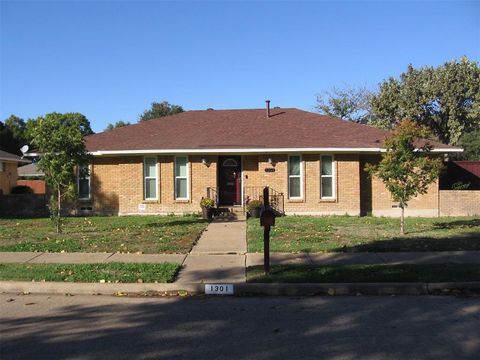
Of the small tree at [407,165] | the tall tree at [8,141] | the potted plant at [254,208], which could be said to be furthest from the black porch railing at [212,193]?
the tall tree at [8,141]

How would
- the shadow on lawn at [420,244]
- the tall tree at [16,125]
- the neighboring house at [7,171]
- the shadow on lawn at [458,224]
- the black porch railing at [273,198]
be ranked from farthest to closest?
1. the tall tree at [16,125]
2. the neighboring house at [7,171]
3. the black porch railing at [273,198]
4. the shadow on lawn at [458,224]
5. the shadow on lawn at [420,244]

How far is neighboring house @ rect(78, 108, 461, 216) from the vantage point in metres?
20.0

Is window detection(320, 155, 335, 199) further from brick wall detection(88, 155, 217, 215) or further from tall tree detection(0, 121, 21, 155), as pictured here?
tall tree detection(0, 121, 21, 155)

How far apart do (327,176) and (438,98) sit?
25917mm

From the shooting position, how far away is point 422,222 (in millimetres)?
17500

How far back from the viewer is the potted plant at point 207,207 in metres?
18.7

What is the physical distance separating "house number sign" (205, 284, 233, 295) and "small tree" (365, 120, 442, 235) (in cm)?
746

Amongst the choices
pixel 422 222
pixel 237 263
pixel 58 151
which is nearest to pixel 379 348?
pixel 237 263

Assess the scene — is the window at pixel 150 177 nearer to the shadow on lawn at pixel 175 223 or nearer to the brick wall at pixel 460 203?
the shadow on lawn at pixel 175 223

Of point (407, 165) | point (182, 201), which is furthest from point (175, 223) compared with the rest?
point (407, 165)

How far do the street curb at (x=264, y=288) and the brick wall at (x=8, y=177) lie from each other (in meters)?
21.5

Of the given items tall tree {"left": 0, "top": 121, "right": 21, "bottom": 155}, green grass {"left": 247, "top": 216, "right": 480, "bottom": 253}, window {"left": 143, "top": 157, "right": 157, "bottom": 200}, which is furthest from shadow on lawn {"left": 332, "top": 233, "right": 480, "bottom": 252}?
tall tree {"left": 0, "top": 121, "right": 21, "bottom": 155}

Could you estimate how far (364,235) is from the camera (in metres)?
13.9

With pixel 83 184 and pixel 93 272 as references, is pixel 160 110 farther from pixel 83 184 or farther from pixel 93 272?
pixel 93 272
